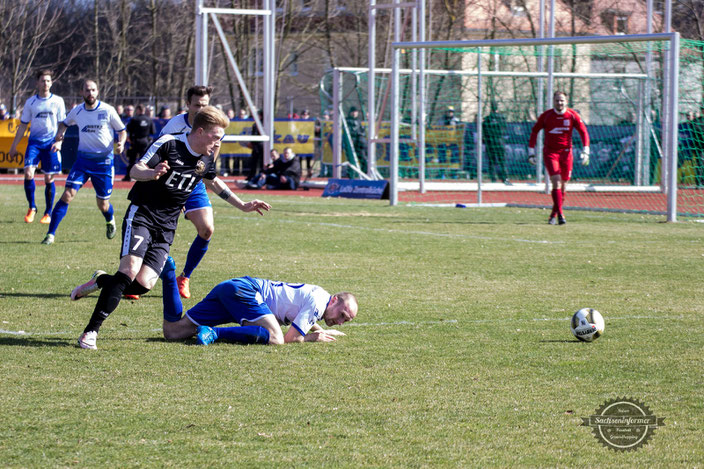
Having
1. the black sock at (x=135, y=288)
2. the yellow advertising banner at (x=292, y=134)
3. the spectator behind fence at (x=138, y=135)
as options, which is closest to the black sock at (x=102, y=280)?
the black sock at (x=135, y=288)

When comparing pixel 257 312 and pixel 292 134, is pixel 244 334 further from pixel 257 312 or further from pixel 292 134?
pixel 292 134

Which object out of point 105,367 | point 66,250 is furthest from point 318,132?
point 105,367

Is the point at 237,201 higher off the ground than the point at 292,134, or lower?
lower

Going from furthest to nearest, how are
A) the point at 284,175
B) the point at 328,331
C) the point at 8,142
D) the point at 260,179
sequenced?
the point at 8,142 → the point at 284,175 → the point at 260,179 → the point at 328,331

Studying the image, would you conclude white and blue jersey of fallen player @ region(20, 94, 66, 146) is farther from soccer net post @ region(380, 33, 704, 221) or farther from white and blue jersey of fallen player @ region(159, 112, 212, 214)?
soccer net post @ region(380, 33, 704, 221)

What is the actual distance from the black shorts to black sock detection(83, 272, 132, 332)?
0.67 feet

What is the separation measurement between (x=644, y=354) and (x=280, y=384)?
8.18 ft

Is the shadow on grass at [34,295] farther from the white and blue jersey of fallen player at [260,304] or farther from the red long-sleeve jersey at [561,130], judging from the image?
the red long-sleeve jersey at [561,130]

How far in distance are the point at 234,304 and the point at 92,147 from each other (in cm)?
690

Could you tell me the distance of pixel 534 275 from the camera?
34.1 ft

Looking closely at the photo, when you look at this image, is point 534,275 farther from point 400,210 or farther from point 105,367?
point 400,210

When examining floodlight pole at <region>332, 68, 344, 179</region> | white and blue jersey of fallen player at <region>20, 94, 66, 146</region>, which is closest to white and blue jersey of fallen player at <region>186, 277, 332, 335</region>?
white and blue jersey of fallen player at <region>20, 94, 66, 146</region>

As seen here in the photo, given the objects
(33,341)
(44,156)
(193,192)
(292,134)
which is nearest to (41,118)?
(44,156)

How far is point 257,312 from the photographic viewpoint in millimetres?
6574
